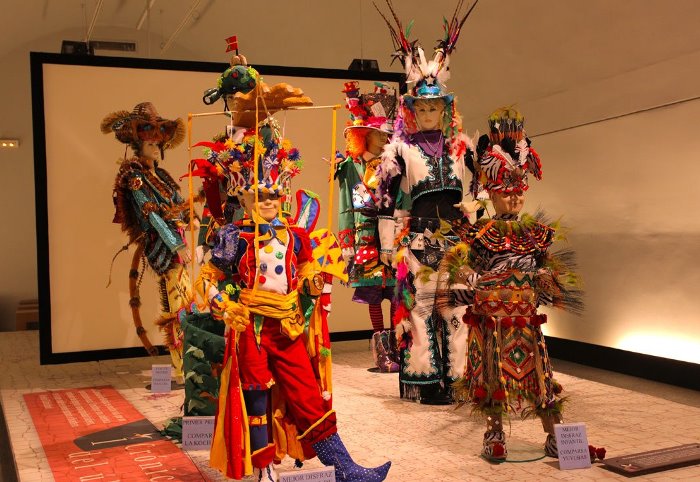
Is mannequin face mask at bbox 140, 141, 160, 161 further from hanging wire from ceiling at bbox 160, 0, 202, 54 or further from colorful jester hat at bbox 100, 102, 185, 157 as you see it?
hanging wire from ceiling at bbox 160, 0, 202, 54

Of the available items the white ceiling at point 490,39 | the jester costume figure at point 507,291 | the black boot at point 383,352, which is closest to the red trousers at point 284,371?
the jester costume figure at point 507,291

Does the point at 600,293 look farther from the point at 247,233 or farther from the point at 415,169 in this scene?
the point at 247,233

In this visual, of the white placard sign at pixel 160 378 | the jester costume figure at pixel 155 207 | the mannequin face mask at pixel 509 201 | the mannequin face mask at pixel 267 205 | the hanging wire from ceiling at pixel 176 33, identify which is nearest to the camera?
the mannequin face mask at pixel 267 205

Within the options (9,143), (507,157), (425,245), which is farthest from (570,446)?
(9,143)

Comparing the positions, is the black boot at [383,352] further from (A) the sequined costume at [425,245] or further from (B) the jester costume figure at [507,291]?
(B) the jester costume figure at [507,291]

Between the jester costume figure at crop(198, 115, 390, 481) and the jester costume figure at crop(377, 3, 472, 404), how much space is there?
58.3 inches

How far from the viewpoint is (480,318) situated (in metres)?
3.69

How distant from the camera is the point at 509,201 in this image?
3705 millimetres

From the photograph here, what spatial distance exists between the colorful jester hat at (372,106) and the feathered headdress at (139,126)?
4.59ft

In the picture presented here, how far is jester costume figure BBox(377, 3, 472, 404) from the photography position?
15.8 ft

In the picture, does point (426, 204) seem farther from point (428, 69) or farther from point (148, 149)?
point (148, 149)

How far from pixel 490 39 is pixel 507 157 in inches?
144

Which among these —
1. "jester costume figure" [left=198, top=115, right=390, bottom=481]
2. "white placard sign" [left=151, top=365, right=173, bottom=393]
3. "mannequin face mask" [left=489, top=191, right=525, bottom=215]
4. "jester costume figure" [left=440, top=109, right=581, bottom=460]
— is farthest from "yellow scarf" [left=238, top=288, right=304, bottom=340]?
"white placard sign" [left=151, top=365, right=173, bottom=393]

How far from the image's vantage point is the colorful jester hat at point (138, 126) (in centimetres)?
571
